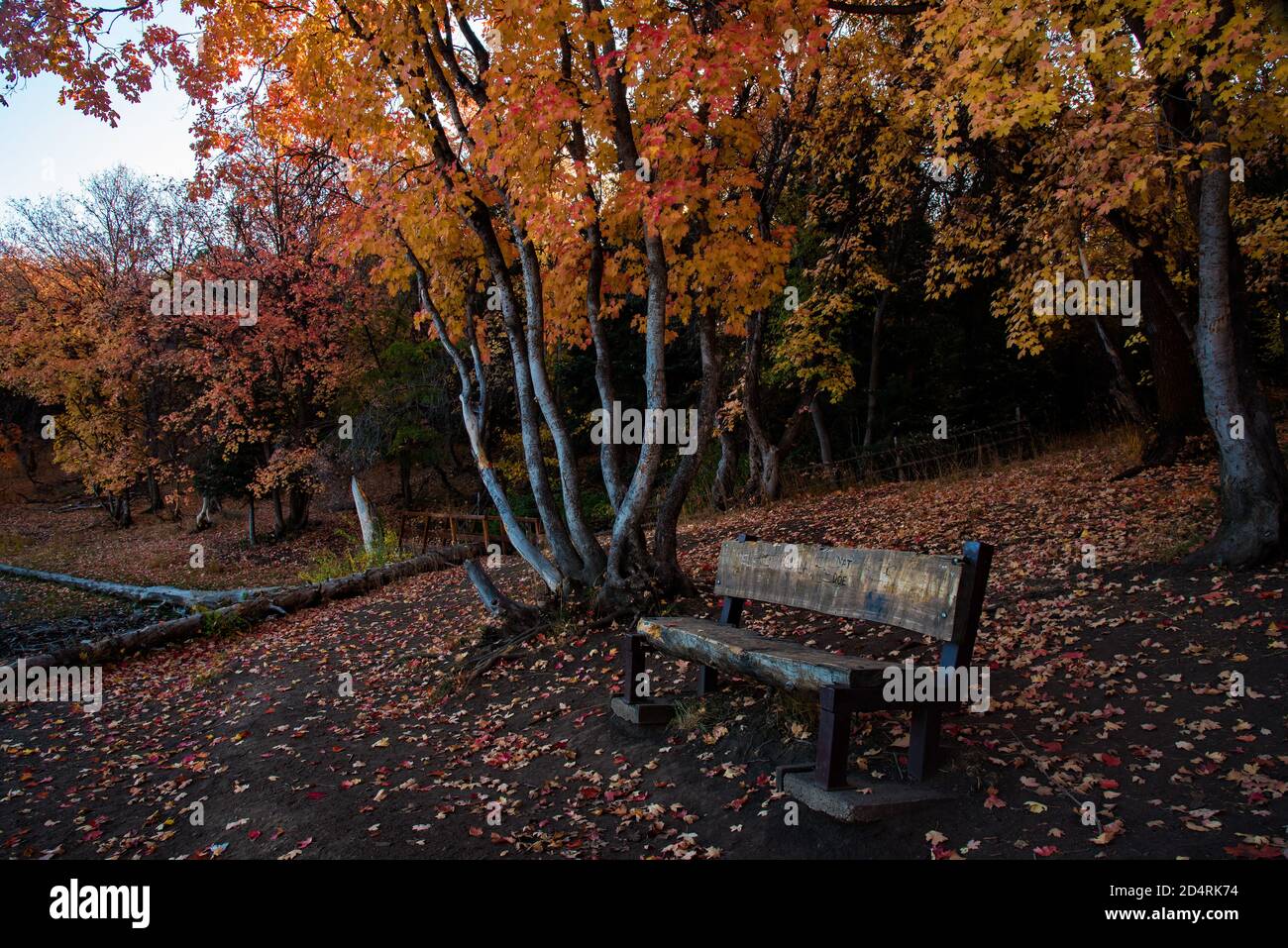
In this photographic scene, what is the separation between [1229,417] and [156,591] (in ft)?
53.7

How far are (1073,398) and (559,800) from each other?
18.1m

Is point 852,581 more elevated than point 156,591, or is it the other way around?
point 852,581

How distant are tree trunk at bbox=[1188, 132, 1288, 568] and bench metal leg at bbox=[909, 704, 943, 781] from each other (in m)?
4.15

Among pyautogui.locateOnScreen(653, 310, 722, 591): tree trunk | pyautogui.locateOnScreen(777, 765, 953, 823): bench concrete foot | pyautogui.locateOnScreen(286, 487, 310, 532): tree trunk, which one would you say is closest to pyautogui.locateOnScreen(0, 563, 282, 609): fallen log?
pyautogui.locateOnScreen(286, 487, 310, 532): tree trunk

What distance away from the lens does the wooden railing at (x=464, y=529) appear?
49.9 ft

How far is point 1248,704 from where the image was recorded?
4.11m

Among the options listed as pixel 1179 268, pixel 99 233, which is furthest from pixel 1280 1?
pixel 99 233

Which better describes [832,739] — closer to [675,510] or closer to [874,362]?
[675,510]

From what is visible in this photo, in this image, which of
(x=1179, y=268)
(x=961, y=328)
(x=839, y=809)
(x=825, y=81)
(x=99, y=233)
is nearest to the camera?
(x=839, y=809)

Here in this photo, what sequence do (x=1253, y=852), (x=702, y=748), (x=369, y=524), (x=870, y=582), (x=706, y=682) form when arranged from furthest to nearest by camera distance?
(x=369, y=524)
(x=706, y=682)
(x=702, y=748)
(x=870, y=582)
(x=1253, y=852)

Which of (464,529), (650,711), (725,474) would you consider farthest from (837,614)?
(464,529)

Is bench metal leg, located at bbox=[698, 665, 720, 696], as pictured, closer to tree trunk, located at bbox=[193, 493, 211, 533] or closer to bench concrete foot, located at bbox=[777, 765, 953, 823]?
bench concrete foot, located at bbox=[777, 765, 953, 823]

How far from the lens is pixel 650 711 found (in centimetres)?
492
